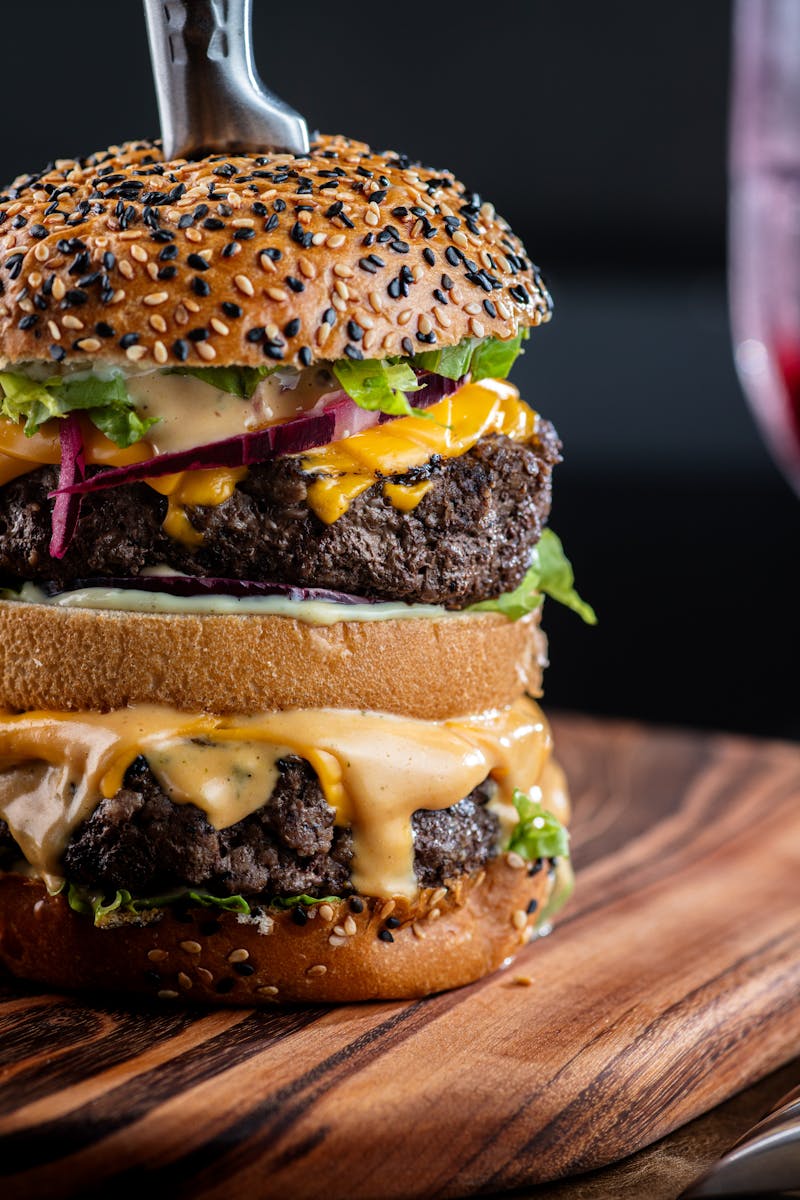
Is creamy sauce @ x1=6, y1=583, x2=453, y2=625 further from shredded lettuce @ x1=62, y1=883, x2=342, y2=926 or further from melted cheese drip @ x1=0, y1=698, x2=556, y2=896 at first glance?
shredded lettuce @ x1=62, y1=883, x2=342, y2=926

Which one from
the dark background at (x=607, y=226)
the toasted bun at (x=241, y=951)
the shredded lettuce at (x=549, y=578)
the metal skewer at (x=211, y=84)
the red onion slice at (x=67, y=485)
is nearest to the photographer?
the red onion slice at (x=67, y=485)

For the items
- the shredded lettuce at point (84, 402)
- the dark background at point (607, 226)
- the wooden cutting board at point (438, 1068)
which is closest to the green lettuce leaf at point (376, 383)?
the shredded lettuce at point (84, 402)

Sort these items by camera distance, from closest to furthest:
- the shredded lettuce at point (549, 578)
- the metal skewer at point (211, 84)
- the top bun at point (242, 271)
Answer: the top bun at point (242, 271) < the metal skewer at point (211, 84) < the shredded lettuce at point (549, 578)

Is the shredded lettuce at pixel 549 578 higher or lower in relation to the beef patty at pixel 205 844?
higher

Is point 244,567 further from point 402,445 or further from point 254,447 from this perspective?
point 402,445

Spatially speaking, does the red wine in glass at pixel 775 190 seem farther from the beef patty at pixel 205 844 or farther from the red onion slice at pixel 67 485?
the red onion slice at pixel 67 485

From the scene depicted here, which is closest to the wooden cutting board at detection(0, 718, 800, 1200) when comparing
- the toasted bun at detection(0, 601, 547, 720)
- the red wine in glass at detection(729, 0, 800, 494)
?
the toasted bun at detection(0, 601, 547, 720)

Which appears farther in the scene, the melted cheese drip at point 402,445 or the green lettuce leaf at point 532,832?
the green lettuce leaf at point 532,832
